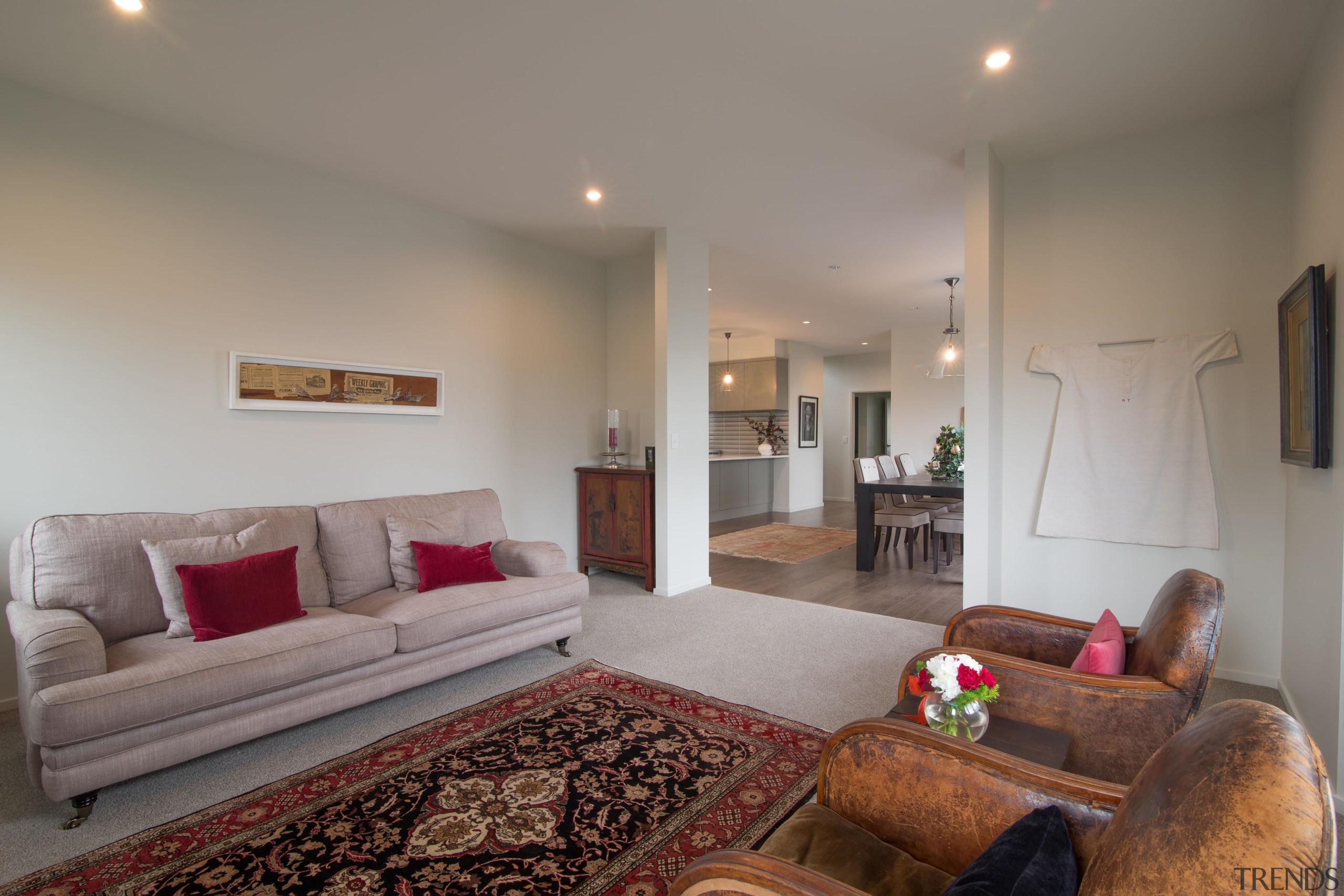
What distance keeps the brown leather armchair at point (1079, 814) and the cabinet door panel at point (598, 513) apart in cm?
383

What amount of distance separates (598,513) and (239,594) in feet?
9.33

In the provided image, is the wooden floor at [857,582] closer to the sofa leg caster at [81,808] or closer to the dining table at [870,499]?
the dining table at [870,499]

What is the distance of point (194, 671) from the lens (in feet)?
7.28

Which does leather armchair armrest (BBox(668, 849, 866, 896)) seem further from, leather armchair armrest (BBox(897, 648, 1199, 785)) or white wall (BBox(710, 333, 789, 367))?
white wall (BBox(710, 333, 789, 367))

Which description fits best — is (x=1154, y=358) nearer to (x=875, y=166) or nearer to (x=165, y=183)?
(x=875, y=166)

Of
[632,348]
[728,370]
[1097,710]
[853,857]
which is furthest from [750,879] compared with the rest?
[728,370]

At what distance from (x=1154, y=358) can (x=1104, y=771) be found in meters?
2.44

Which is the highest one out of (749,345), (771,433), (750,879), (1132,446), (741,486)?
(749,345)

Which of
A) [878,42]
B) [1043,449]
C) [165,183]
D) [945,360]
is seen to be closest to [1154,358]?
[1043,449]

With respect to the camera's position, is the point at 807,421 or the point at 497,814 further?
the point at 807,421

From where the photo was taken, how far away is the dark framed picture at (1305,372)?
7.41ft

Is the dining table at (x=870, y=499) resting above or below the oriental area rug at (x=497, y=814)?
above

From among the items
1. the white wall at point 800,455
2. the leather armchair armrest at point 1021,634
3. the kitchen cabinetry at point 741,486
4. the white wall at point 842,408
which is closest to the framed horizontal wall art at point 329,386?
the leather armchair armrest at point 1021,634

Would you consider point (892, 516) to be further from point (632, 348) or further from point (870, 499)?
point (632, 348)
